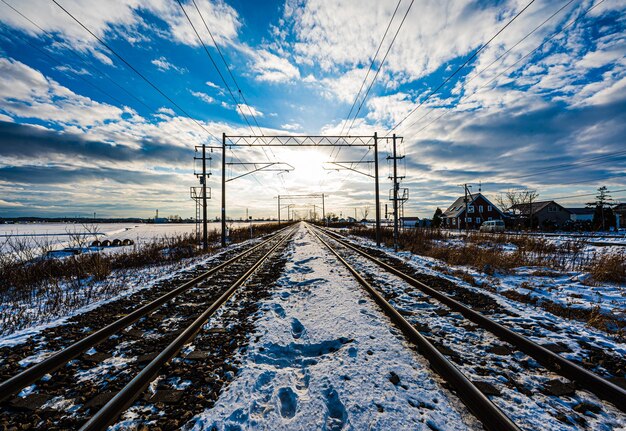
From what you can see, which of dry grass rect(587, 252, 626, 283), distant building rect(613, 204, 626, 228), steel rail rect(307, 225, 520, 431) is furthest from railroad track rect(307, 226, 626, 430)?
distant building rect(613, 204, 626, 228)

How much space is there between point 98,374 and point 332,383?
308 centimetres

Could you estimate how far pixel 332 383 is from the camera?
10.4ft

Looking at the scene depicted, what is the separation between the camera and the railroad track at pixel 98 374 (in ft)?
8.89

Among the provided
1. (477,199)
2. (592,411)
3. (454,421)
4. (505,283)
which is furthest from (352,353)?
(477,199)

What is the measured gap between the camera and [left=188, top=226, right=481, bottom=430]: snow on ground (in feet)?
8.45

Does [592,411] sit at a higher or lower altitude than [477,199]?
lower

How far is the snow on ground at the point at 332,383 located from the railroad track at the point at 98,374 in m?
1.03

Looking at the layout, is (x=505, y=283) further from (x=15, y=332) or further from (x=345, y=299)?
(x=15, y=332)

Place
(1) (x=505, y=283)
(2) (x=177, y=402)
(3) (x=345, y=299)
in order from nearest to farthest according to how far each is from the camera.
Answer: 1. (2) (x=177, y=402)
2. (3) (x=345, y=299)
3. (1) (x=505, y=283)

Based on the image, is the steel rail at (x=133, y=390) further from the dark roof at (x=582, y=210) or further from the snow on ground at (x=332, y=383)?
the dark roof at (x=582, y=210)

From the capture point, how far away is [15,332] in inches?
198

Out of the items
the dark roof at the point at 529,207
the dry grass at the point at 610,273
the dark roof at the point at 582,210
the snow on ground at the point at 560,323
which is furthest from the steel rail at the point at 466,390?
the dark roof at the point at 582,210

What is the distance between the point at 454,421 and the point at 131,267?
13.9m

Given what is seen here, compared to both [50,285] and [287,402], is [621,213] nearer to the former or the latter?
[287,402]
